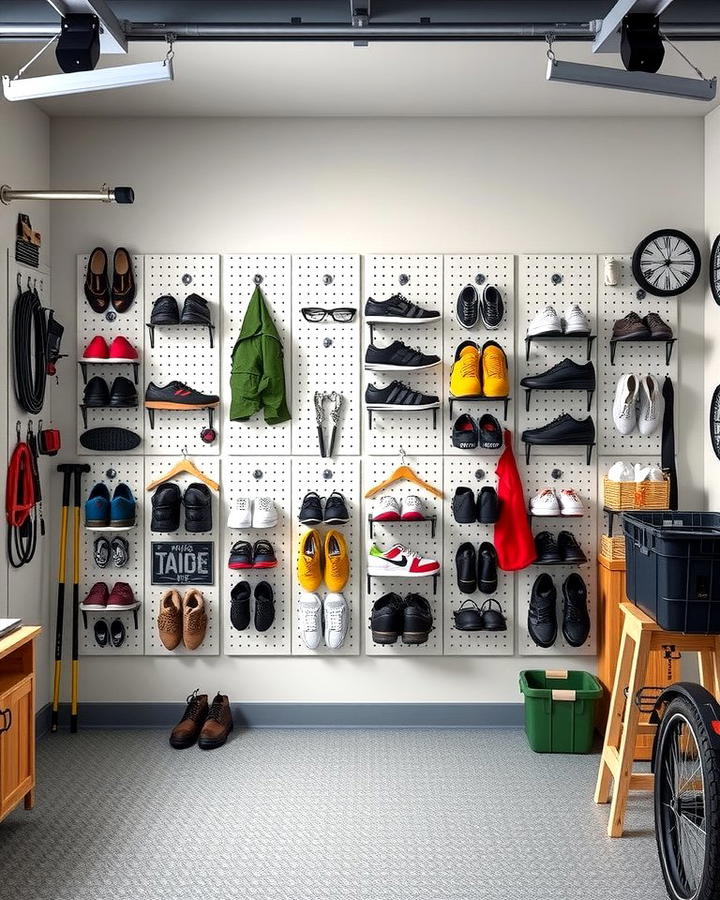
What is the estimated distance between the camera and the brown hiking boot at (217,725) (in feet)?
12.8

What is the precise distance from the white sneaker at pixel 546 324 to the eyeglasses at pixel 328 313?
956 millimetres

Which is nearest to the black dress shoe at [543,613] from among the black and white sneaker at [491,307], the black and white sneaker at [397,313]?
the black and white sneaker at [491,307]

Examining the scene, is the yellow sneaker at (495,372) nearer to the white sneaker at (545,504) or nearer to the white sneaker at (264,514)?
the white sneaker at (545,504)

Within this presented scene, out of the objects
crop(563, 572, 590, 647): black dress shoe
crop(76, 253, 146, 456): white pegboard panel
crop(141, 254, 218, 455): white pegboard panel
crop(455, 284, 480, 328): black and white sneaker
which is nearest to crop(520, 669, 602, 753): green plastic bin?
crop(563, 572, 590, 647): black dress shoe

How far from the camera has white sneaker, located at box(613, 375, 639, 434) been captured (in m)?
4.07

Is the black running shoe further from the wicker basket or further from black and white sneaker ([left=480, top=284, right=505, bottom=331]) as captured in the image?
the wicker basket

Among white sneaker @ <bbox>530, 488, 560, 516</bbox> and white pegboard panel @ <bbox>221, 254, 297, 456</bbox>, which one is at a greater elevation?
white pegboard panel @ <bbox>221, 254, 297, 456</bbox>

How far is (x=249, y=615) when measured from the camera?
4.18 m

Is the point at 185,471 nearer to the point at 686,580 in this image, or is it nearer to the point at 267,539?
the point at 267,539

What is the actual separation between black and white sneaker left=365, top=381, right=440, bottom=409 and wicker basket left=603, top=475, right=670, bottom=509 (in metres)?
1.04

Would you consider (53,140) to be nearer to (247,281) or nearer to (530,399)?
(247,281)

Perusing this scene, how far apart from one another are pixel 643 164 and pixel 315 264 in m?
1.87

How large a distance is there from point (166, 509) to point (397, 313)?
160cm

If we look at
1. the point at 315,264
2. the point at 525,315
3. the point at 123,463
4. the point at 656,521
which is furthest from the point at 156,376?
the point at 656,521
